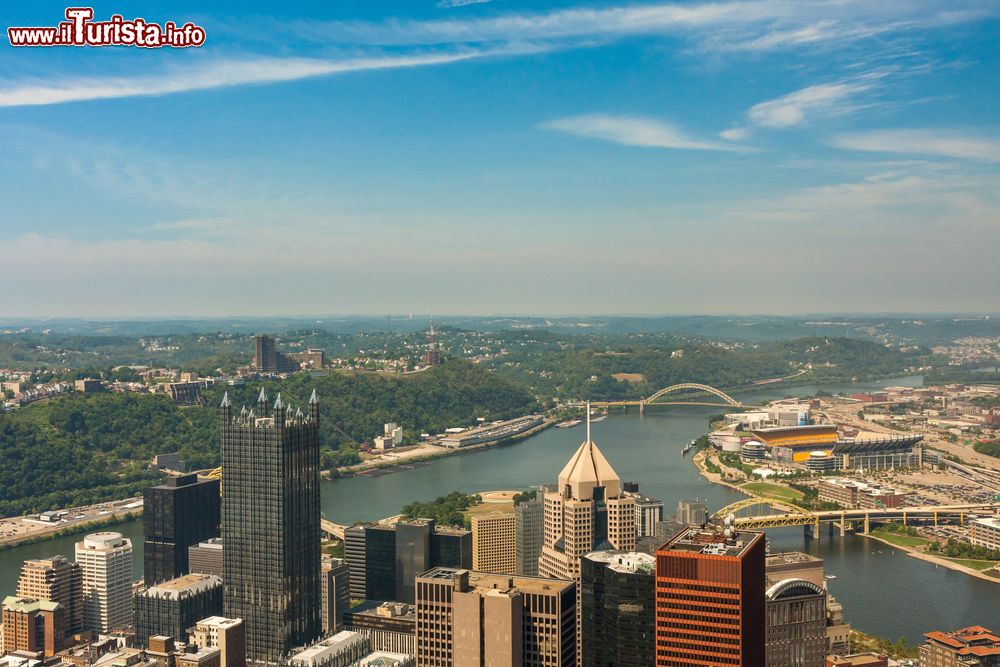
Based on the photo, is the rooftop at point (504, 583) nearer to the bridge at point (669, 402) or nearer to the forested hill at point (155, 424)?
the forested hill at point (155, 424)

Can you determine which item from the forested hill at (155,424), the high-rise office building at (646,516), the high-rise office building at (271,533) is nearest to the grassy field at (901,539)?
the high-rise office building at (646,516)

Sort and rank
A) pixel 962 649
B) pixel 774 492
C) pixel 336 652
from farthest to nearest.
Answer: pixel 774 492
pixel 962 649
pixel 336 652

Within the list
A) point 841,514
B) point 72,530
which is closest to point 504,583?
point 841,514

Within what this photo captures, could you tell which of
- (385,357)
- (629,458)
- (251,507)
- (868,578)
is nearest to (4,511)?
(251,507)

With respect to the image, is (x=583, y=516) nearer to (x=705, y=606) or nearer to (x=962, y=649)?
(x=962, y=649)

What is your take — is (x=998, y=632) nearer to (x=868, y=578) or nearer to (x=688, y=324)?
(x=868, y=578)

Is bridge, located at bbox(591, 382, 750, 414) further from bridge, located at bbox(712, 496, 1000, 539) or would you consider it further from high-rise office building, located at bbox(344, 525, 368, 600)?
high-rise office building, located at bbox(344, 525, 368, 600)
